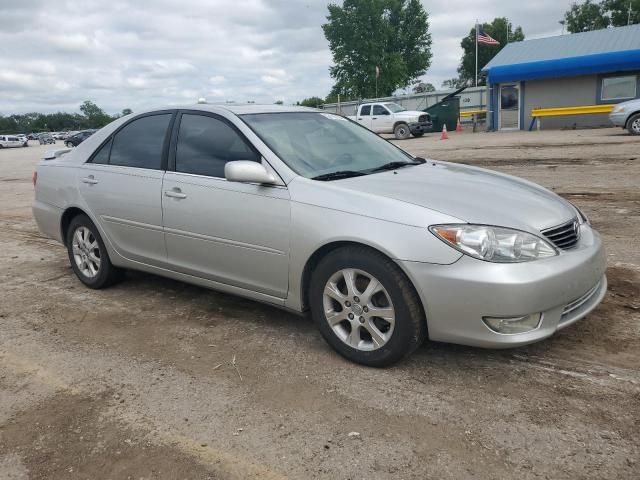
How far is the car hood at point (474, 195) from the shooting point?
3.06 meters

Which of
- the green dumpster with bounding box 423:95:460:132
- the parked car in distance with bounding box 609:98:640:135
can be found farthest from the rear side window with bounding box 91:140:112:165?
the green dumpster with bounding box 423:95:460:132

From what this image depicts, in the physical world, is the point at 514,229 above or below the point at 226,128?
below

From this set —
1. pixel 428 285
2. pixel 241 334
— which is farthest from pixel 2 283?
pixel 428 285

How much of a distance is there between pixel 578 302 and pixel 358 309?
1239 millimetres

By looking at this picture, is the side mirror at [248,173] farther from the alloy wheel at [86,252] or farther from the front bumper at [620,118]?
the front bumper at [620,118]

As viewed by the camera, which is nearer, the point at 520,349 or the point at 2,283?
the point at 520,349

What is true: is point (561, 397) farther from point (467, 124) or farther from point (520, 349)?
point (467, 124)

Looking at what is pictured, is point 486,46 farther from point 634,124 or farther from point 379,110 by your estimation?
point 634,124

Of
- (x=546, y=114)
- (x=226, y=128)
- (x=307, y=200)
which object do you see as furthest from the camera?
(x=546, y=114)

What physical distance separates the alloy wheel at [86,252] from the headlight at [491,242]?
326 cm

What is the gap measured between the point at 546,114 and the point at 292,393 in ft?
80.9

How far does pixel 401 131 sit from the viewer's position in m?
26.0

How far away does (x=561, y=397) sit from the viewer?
2844 mm

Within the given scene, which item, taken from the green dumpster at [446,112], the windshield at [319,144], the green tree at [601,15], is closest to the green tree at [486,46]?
the green tree at [601,15]
